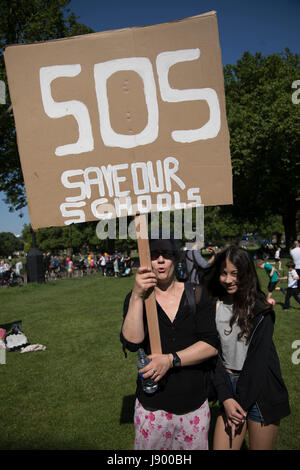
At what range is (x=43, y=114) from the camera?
208cm

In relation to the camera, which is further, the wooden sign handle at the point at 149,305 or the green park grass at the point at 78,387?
the green park grass at the point at 78,387

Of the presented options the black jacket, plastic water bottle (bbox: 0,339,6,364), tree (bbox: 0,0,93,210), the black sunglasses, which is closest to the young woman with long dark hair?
the black jacket

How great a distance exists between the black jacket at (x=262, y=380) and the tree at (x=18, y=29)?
13.6 m

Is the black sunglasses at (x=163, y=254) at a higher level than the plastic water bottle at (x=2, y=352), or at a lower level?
higher

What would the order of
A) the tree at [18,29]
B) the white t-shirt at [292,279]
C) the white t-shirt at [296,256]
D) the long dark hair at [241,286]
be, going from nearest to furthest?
1. the long dark hair at [241,286]
2. the white t-shirt at [292,279]
3. the white t-shirt at [296,256]
4. the tree at [18,29]

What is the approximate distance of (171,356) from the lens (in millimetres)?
1994

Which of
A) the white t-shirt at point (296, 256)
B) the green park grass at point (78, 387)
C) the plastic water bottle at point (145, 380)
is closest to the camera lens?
the plastic water bottle at point (145, 380)

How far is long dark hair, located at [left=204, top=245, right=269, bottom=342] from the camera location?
89.2 inches

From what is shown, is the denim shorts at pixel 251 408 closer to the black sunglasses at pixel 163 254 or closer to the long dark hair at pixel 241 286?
the long dark hair at pixel 241 286

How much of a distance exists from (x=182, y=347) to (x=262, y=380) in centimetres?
56

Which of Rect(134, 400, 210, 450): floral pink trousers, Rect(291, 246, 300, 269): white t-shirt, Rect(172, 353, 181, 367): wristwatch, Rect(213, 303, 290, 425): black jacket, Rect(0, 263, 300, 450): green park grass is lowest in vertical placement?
Rect(0, 263, 300, 450): green park grass

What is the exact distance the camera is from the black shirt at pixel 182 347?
205 centimetres

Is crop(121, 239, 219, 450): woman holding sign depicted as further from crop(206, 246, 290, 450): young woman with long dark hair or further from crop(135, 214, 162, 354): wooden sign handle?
crop(206, 246, 290, 450): young woman with long dark hair

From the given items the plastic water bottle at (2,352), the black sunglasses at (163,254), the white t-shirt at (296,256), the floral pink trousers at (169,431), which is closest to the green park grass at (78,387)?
the plastic water bottle at (2,352)
